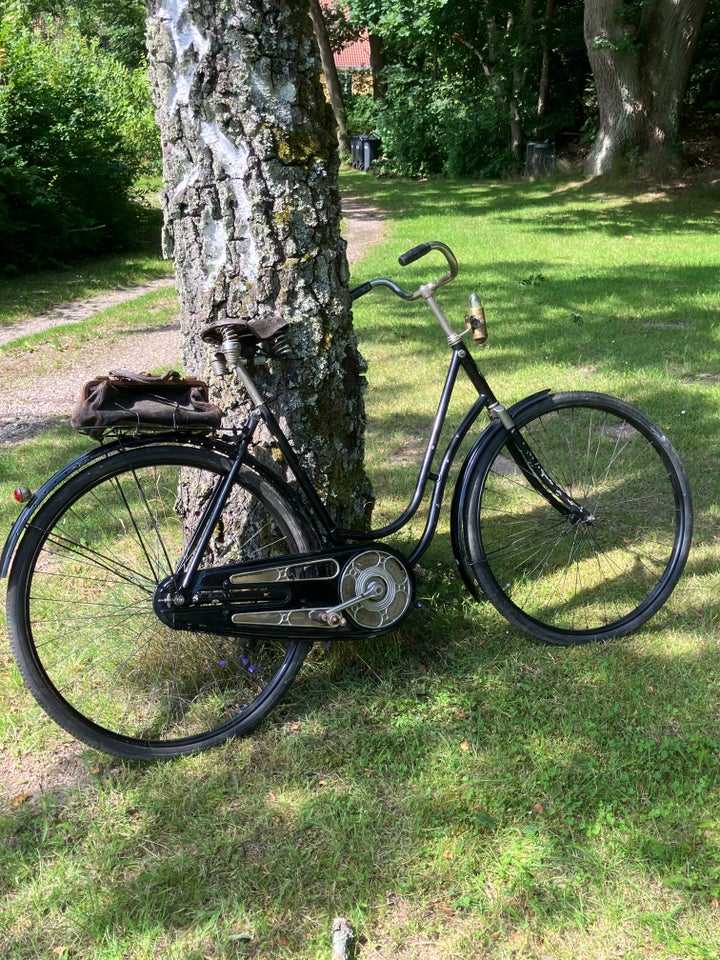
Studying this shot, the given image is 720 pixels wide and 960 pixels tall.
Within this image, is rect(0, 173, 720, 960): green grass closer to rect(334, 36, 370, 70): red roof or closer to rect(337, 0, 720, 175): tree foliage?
rect(337, 0, 720, 175): tree foliage

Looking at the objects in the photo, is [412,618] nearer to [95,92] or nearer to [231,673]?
[231,673]

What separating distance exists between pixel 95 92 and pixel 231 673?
12303 millimetres

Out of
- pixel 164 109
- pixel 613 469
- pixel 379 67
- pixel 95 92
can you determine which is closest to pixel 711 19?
pixel 379 67

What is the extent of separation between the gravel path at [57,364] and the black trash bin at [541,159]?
13.7 meters

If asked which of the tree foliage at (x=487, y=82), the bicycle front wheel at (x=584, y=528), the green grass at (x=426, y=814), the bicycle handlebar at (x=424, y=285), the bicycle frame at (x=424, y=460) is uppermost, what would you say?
the tree foliage at (x=487, y=82)

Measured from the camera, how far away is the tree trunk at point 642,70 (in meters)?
14.7

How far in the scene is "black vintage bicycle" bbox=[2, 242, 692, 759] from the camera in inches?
101

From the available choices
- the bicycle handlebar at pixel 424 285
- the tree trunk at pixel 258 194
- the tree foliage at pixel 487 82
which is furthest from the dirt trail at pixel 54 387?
the tree foliage at pixel 487 82

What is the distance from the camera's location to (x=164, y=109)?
2.74 m

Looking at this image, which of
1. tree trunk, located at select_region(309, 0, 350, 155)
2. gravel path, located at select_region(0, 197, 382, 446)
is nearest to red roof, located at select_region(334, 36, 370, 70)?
tree trunk, located at select_region(309, 0, 350, 155)

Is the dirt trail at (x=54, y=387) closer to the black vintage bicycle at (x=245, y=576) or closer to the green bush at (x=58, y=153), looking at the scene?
the black vintage bicycle at (x=245, y=576)

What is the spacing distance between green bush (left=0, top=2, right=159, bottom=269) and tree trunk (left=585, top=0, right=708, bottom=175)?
8498mm

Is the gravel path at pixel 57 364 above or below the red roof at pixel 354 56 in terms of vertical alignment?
below

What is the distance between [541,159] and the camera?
20500mm
